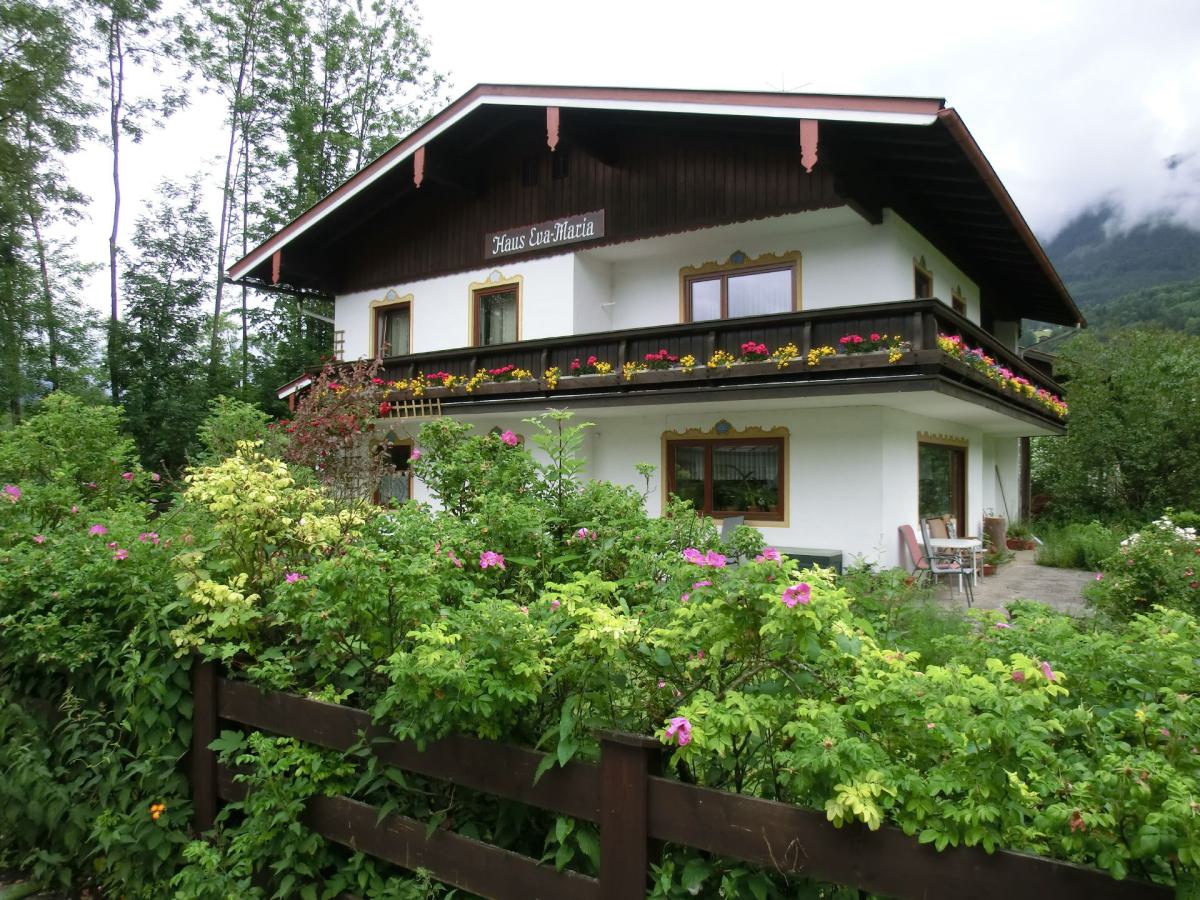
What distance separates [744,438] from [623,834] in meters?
10.7

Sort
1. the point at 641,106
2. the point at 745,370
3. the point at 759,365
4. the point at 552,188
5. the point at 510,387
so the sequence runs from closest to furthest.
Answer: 1. the point at 759,365
2. the point at 745,370
3. the point at 641,106
4. the point at 510,387
5. the point at 552,188

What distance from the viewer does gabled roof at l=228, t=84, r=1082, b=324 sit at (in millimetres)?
9875

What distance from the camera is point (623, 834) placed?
2072 millimetres

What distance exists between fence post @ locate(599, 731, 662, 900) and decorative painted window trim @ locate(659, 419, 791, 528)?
9.69 m

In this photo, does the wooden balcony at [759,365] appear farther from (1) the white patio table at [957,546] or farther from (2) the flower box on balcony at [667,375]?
(1) the white patio table at [957,546]

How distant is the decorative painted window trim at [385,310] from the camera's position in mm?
16844

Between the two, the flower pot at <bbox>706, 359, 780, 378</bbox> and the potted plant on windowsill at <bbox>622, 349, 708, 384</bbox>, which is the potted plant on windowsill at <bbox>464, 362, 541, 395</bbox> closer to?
the potted plant on windowsill at <bbox>622, 349, 708, 384</bbox>

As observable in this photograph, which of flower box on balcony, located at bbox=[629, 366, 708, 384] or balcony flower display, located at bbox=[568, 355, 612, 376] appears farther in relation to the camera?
balcony flower display, located at bbox=[568, 355, 612, 376]

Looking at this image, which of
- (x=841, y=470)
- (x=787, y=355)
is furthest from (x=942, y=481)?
(x=787, y=355)

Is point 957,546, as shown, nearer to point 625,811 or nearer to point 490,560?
point 490,560

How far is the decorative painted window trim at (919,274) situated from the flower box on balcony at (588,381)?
5.24 metres

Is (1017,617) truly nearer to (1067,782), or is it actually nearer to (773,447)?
(1067,782)

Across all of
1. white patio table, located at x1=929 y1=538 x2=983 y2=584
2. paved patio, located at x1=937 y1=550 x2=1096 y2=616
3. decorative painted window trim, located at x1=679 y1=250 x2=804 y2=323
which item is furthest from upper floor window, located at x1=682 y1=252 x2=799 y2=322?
paved patio, located at x1=937 y1=550 x2=1096 y2=616

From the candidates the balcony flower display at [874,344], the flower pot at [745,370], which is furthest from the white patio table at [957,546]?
the flower pot at [745,370]
